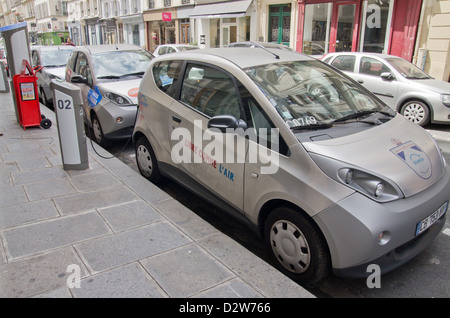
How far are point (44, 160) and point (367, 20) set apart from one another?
14.2 metres

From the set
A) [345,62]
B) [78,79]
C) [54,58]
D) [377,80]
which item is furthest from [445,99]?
[54,58]

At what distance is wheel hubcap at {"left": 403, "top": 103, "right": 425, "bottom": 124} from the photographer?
8133 millimetres

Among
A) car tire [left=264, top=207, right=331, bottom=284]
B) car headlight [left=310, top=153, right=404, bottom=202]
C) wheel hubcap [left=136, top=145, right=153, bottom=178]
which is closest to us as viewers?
Result: car headlight [left=310, top=153, right=404, bottom=202]

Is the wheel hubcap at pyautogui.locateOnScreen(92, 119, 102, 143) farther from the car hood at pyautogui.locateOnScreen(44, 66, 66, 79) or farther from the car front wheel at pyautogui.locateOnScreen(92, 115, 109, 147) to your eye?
the car hood at pyautogui.locateOnScreen(44, 66, 66, 79)

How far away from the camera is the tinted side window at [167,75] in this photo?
4.12 metres

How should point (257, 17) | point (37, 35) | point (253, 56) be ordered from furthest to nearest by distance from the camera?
point (37, 35)
point (257, 17)
point (253, 56)

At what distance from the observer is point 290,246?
284 centimetres

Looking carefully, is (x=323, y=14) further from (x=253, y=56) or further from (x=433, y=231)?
(x=433, y=231)

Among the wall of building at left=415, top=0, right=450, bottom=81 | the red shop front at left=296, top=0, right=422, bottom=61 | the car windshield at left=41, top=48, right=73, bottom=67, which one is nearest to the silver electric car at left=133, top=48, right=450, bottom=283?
the car windshield at left=41, top=48, right=73, bottom=67

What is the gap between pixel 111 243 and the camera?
3.05 m

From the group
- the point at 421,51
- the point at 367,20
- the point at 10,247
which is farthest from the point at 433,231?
the point at 367,20

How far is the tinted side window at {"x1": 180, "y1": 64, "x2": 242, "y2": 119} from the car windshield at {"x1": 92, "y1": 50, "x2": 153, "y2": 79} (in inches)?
141

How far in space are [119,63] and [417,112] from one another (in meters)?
6.62

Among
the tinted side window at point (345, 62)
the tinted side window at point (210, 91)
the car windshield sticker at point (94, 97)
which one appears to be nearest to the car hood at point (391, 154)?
the tinted side window at point (210, 91)
